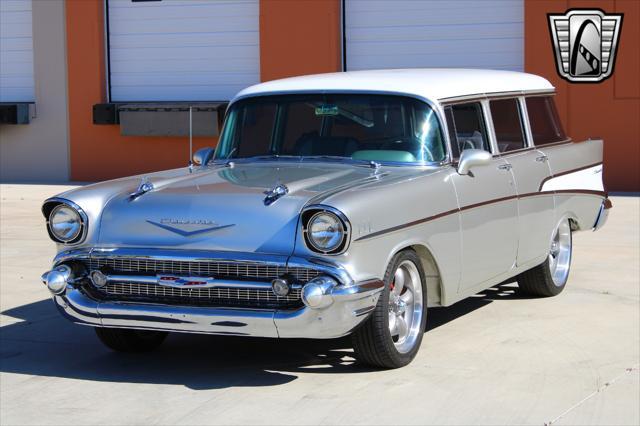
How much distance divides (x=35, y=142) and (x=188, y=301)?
1364cm

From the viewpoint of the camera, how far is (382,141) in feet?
21.8

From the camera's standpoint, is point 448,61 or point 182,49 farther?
point 182,49

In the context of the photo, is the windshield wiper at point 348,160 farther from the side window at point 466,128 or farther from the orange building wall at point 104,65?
the orange building wall at point 104,65

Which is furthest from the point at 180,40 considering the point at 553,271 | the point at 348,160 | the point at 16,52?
the point at 348,160

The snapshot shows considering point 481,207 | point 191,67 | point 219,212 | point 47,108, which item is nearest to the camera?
point 219,212

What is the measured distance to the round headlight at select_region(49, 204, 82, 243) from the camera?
599cm

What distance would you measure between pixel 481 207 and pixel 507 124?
1.06 metres

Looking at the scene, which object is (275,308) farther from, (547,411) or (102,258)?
(547,411)

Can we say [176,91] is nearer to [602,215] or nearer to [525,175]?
[602,215]

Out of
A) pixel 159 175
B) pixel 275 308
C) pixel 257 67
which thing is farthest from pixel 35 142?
pixel 275 308

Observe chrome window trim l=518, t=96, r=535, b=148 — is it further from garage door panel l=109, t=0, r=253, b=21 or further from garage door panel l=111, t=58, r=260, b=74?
garage door panel l=109, t=0, r=253, b=21

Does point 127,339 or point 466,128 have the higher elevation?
point 466,128

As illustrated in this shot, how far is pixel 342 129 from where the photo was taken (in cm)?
676

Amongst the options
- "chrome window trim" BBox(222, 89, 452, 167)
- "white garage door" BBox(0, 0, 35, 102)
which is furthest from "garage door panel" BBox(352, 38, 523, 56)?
"chrome window trim" BBox(222, 89, 452, 167)
